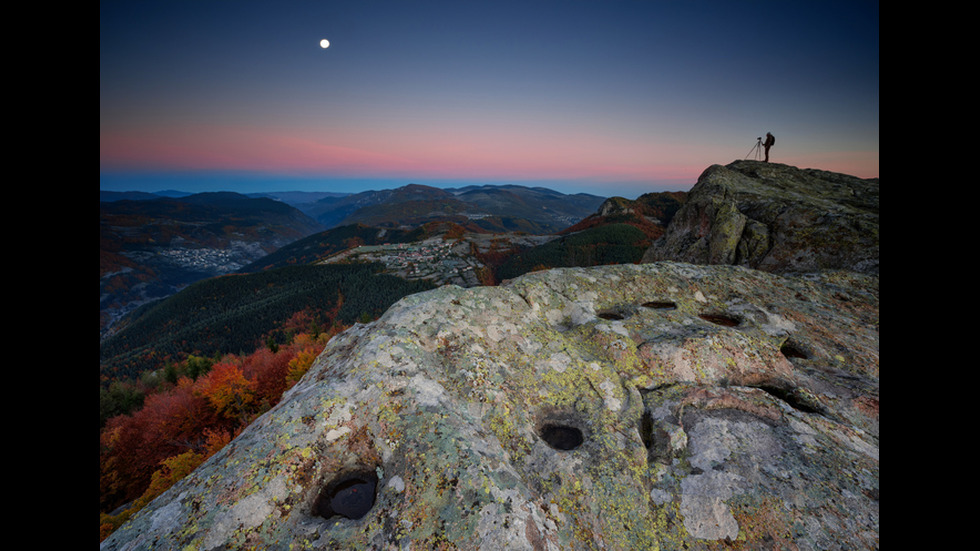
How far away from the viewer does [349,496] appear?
5.22 meters

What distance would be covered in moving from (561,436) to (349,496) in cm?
406

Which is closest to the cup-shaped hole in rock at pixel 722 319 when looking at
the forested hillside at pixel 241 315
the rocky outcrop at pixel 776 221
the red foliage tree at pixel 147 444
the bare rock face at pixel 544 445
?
the bare rock face at pixel 544 445

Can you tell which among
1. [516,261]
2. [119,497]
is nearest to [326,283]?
[516,261]

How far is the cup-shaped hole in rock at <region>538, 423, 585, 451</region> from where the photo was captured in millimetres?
6516

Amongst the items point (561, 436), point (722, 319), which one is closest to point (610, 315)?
point (722, 319)

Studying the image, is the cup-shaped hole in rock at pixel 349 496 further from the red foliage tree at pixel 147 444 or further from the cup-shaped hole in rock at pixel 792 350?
the red foliage tree at pixel 147 444

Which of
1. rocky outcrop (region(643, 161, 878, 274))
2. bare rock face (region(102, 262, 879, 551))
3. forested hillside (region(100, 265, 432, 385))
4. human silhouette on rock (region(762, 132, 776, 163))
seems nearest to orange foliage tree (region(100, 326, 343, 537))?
bare rock face (region(102, 262, 879, 551))

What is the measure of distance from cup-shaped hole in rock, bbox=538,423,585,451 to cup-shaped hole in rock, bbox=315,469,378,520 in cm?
333

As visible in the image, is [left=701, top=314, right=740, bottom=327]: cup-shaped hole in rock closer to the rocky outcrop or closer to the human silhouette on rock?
the rocky outcrop

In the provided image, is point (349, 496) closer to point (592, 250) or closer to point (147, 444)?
point (147, 444)
